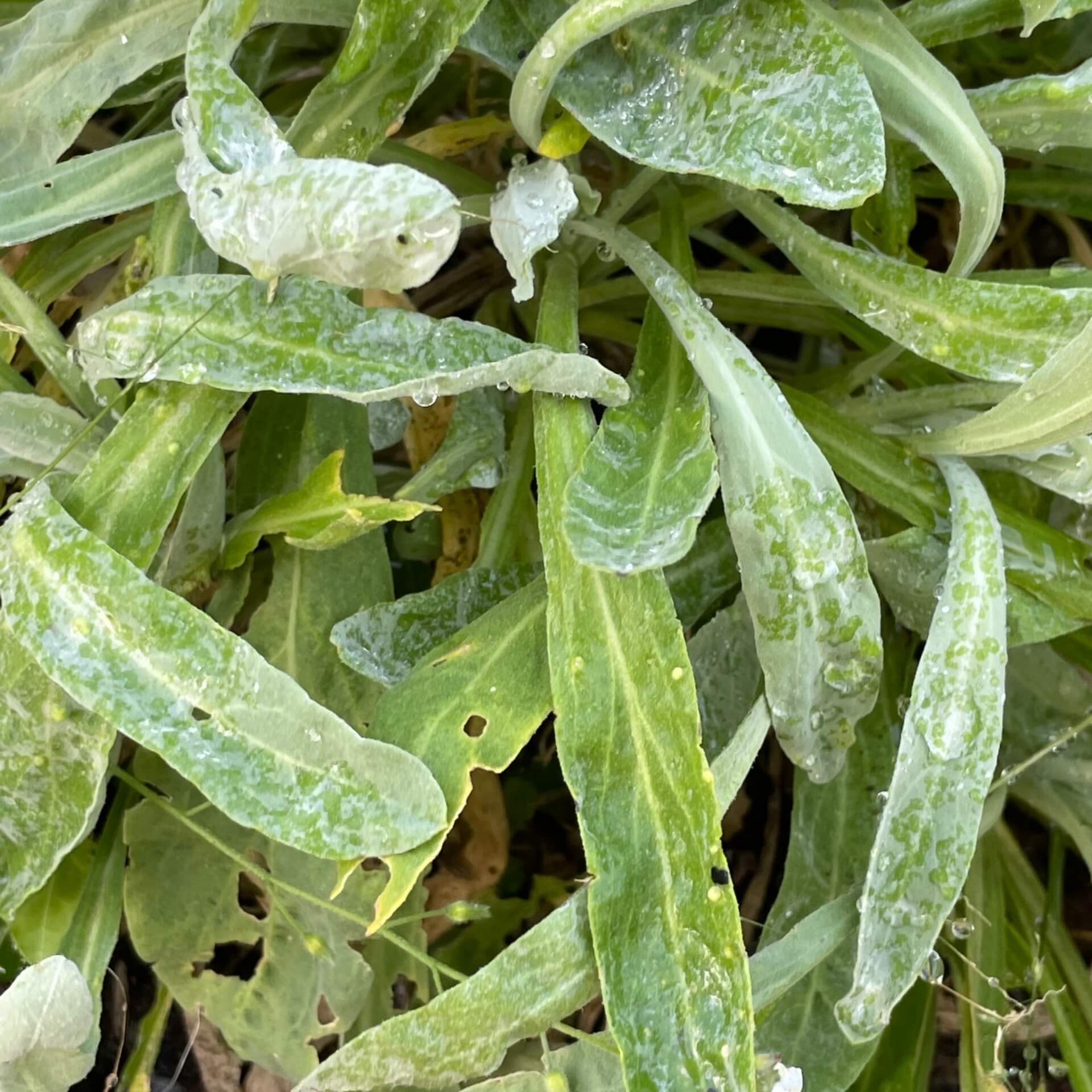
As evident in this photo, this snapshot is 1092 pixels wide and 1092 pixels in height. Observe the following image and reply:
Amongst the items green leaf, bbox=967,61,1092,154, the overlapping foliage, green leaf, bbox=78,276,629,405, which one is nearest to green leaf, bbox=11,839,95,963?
the overlapping foliage

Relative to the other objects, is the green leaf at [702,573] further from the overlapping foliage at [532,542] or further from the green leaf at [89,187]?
the green leaf at [89,187]

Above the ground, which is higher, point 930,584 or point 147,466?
point 147,466

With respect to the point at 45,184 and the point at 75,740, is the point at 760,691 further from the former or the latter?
the point at 45,184

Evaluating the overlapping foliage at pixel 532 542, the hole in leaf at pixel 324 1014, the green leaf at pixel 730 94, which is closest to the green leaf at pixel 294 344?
the overlapping foliage at pixel 532 542

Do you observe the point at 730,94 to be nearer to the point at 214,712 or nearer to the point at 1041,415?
the point at 1041,415

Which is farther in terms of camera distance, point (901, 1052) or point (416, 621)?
point (901, 1052)

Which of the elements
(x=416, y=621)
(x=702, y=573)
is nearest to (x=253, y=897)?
(x=416, y=621)

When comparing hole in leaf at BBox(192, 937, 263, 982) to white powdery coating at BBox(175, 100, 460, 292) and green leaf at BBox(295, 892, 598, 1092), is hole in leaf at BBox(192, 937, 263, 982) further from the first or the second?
white powdery coating at BBox(175, 100, 460, 292)

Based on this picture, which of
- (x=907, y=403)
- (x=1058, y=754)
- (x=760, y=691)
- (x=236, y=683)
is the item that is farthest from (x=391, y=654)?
(x=1058, y=754)
